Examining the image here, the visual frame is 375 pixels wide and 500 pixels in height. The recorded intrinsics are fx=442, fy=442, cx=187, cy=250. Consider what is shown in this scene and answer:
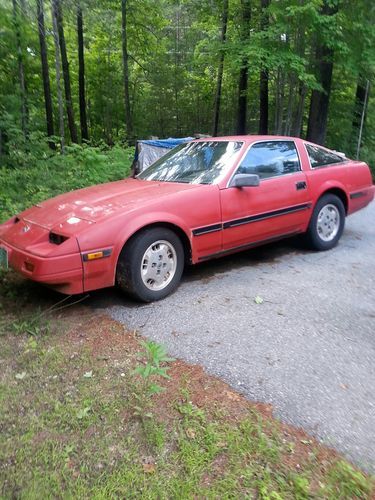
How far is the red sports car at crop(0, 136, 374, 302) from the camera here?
12.0 ft

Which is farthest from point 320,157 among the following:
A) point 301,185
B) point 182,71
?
point 182,71

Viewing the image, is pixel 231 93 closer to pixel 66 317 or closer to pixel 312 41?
pixel 312 41

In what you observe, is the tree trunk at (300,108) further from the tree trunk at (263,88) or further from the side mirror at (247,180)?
the side mirror at (247,180)

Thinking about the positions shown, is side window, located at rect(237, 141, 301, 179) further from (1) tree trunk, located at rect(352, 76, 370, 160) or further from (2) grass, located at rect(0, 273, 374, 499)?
(1) tree trunk, located at rect(352, 76, 370, 160)

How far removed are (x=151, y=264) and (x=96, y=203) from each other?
782 mm

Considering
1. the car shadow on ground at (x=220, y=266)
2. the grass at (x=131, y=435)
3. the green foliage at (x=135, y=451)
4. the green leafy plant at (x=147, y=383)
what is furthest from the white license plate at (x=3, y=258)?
the green leafy plant at (x=147, y=383)

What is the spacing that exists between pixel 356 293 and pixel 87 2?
7.21 metres

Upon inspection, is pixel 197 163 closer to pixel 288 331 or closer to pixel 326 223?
pixel 326 223

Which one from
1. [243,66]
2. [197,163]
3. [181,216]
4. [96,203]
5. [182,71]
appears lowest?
[181,216]

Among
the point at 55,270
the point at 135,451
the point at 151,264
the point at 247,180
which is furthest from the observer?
the point at 247,180

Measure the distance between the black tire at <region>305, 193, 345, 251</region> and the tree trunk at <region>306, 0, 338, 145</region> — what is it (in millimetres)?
8750

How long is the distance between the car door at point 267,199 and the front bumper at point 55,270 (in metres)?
1.63

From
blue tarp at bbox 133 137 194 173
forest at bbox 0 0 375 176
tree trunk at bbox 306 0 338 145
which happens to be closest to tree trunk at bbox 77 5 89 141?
forest at bbox 0 0 375 176

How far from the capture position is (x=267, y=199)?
4930 mm
